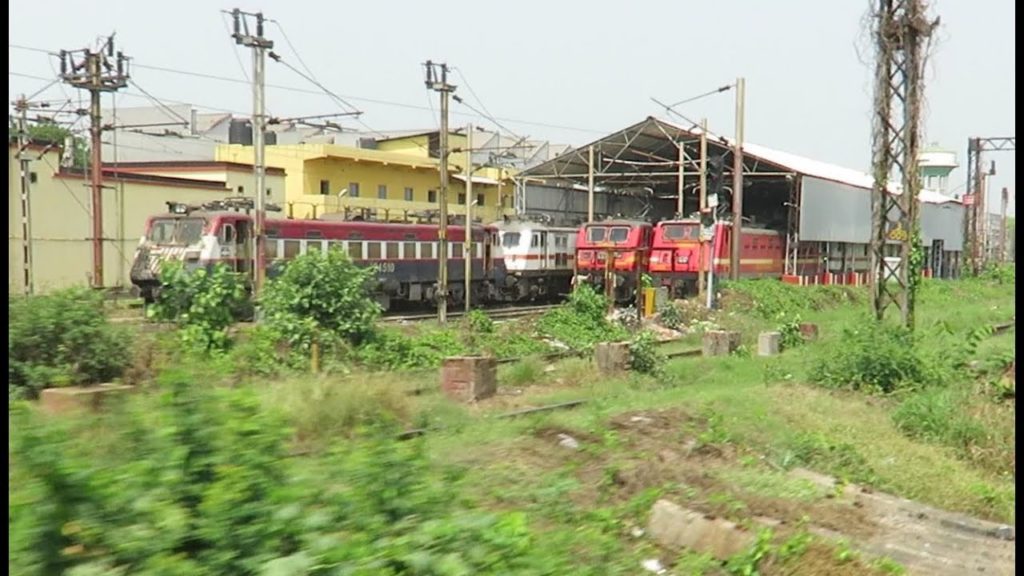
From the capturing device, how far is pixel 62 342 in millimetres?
10461

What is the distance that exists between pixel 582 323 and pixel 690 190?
67.8 ft

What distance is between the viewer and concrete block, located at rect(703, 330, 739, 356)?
17250mm

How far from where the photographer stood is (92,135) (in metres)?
23.4

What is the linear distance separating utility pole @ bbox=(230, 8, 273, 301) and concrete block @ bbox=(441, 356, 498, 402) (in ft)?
29.0

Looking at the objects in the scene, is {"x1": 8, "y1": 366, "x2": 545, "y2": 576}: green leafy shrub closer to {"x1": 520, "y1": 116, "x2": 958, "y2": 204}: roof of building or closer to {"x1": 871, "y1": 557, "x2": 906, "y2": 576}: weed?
{"x1": 871, "y1": 557, "x2": 906, "y2": 576}: weed

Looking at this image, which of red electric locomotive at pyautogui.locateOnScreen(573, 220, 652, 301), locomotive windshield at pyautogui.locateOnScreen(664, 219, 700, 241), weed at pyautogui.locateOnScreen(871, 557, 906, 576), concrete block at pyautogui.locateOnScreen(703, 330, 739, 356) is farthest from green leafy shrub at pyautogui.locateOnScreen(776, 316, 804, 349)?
weed at pyautogui.locateOnScreen(871, 557, 906, 576)

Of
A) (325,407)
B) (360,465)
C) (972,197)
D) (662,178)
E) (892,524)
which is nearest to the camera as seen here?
(360,465)

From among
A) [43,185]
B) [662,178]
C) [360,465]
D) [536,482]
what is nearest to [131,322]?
[536,482]

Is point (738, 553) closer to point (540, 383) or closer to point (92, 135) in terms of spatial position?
point (540, 383)

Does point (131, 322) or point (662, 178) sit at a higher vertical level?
point (662, 178)

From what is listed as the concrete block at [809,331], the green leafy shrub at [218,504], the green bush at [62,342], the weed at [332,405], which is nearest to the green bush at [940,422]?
the weed at [332,405]

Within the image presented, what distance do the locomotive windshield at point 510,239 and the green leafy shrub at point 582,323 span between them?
8356 millimetres

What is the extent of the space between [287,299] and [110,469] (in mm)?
11462

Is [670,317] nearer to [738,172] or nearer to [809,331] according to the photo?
[809,331]
